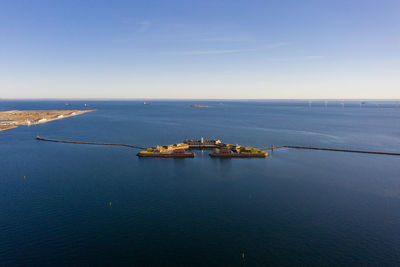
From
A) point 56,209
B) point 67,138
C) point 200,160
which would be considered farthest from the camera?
point 67,138

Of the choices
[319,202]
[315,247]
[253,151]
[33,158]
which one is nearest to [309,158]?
[253,151]

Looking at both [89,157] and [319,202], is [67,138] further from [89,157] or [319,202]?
[319,202]

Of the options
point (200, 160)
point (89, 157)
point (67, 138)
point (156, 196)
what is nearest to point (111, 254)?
point (156, 196)

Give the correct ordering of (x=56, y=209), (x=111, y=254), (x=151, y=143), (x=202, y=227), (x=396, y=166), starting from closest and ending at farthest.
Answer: (x=111, y=254), (x=202, y=227), (x=56, y=209), (x=396, y=166), (x=151, y=143)

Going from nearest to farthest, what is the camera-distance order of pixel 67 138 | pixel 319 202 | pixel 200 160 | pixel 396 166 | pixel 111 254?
pixel 111 254
pixel 319 202
pixel 396 166
pixel 200 160
pixel 67 138

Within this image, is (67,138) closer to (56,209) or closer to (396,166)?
(56,209)

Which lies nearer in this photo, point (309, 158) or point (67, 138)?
point (309, 158)

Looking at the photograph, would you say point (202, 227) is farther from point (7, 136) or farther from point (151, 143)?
point (7, 136)

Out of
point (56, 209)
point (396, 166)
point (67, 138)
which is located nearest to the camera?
point (56, 209)

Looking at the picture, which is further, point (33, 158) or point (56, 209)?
point (33, 158)
